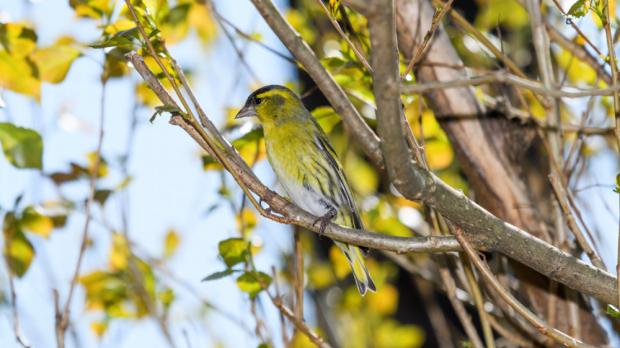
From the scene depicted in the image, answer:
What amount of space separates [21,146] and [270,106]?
1.45m

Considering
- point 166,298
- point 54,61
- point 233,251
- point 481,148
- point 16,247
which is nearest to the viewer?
point 233,251

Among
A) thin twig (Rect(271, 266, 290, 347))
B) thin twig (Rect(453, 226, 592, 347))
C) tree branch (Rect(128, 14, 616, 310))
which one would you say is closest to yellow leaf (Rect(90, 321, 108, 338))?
thin twig (Rect(271, 266, 290, 347))

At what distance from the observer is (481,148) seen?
3309 millimetres

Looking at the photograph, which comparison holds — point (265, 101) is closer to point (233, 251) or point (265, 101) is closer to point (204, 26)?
point (233, 251)

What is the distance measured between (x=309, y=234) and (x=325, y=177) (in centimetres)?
153

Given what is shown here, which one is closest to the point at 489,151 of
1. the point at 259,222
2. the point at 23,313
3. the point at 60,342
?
the point at 259,222

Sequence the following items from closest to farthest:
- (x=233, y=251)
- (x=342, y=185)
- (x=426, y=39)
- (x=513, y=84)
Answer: (x=513, y=84)
(x=426, y=39)
(x=233, y=251)
(x=342, y=185)

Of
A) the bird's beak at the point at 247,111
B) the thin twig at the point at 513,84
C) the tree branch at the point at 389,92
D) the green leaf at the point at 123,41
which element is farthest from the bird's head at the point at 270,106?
the thin twig at the point at 513,84

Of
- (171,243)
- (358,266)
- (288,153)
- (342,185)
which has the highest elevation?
(288,153)

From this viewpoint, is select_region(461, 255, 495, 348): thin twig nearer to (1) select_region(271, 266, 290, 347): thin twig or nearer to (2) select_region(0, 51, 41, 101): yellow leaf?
(1) select_region(271, 266, 290, 347): thin twig

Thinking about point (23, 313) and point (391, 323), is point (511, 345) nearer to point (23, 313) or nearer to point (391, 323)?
point (391, 323)

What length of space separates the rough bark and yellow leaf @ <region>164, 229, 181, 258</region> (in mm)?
1786

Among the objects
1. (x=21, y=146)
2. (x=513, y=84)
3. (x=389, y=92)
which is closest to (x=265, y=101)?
(x=21, y=146)

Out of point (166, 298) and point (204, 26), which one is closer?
point (166, 298)
